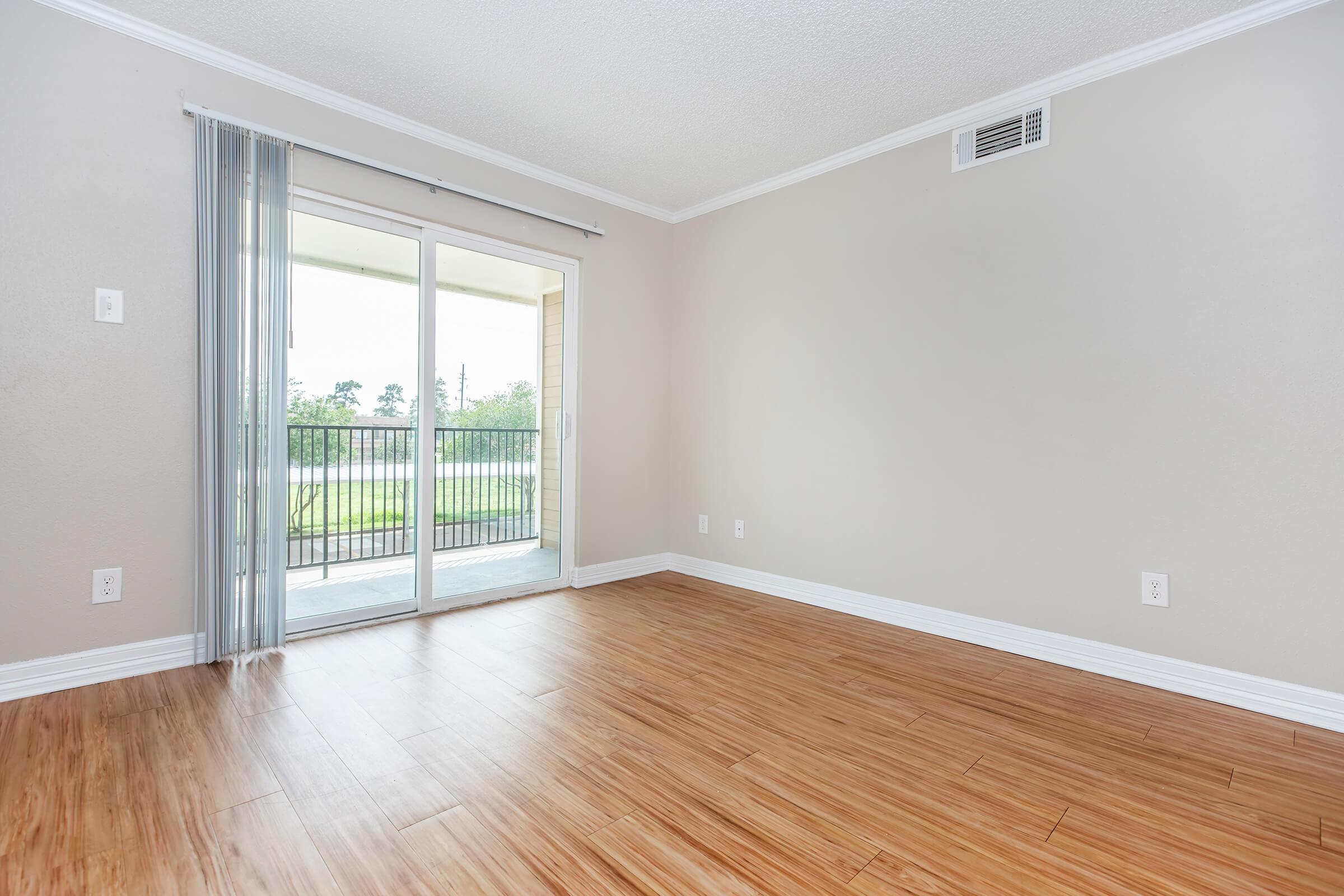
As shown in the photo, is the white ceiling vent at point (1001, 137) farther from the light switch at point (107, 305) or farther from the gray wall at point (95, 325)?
the light switch at point (107, 305)

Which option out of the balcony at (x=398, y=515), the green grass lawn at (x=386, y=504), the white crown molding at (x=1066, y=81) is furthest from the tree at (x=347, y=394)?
the white crown molding at (x=1066, y=81)

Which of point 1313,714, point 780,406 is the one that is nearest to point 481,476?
point 780,406

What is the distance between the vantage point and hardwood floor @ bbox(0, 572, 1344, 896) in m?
1.39

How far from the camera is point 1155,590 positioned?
251cm

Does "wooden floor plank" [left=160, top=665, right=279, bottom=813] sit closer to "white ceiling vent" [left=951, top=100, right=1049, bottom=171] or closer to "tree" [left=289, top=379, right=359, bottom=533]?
"tree" [left=289, top=379, right=359, bottom=533]

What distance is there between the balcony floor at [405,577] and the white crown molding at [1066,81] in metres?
2.89

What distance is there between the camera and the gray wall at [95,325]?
2.26 m

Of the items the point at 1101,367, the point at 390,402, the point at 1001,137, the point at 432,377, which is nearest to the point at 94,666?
the point at 390,402

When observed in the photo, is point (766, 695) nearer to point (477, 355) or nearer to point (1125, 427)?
point (1125, 427)

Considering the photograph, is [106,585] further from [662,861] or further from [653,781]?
[662,861]

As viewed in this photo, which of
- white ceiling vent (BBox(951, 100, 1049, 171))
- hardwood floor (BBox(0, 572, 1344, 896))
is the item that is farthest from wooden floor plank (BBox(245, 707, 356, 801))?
white ceiling vent (BBox(951, 100, 1049, 171))

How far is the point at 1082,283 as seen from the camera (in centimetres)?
271

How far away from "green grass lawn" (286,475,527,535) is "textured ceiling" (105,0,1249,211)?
6.44ft

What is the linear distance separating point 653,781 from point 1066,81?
335 centimetres
